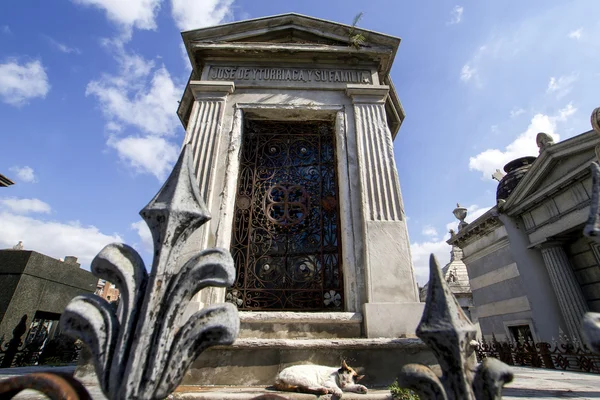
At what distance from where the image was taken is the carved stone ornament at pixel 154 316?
43.8 inches

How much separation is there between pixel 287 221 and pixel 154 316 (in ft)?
12.4

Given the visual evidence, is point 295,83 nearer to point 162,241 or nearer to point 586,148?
point 162,241

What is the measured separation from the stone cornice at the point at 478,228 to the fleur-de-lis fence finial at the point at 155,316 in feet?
41.9

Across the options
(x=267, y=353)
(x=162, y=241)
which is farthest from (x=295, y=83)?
(x=162, y=241)

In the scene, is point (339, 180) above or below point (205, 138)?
below

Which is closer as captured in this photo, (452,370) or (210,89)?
(452,370)

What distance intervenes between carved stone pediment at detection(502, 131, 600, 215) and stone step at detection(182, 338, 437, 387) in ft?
28.2

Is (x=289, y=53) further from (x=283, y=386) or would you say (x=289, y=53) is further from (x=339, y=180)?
(x=283, y=386)

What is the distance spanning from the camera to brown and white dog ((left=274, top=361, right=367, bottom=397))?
2848mm

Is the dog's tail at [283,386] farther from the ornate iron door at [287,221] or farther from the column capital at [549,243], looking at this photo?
the column capital at [549,243]

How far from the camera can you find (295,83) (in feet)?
18.4

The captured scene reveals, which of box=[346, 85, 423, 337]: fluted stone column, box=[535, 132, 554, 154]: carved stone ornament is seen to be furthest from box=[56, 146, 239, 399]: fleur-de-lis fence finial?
box=[535, 132, 554, 154]: carved stone ornament

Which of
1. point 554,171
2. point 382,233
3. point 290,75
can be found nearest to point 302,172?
point 382,233

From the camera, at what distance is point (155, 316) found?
120 centimetres
